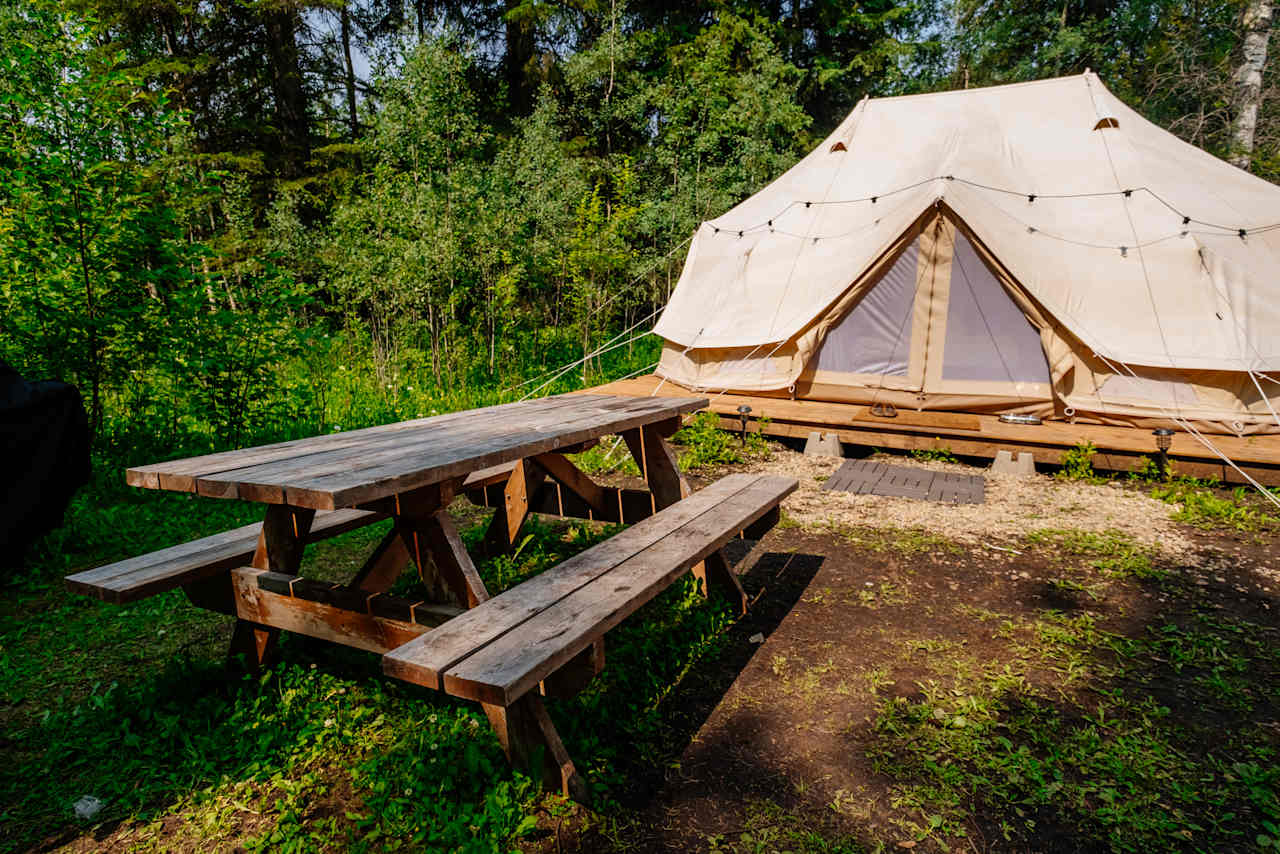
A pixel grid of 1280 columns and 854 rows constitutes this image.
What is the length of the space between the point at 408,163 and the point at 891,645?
871 cm

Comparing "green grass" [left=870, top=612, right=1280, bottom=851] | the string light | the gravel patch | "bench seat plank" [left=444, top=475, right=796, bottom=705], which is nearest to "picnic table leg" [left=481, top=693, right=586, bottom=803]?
"bench seat plank" [left=444, top=475, right=796, bottom=705]

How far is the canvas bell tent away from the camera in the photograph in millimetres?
5781

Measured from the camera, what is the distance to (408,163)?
30.4 ft

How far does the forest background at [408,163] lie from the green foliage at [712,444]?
2252 mm

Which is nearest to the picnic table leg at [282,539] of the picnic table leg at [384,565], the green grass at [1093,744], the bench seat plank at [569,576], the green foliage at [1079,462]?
the picnic table leg at [384,565]

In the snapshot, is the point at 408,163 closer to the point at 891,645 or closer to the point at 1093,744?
the point at 891,645

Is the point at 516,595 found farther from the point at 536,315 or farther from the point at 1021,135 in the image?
the point at 536,315

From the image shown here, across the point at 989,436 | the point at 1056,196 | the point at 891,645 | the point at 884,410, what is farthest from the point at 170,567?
the point at 1056,196

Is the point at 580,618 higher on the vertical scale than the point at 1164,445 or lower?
higher

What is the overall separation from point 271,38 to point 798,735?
17.6 m

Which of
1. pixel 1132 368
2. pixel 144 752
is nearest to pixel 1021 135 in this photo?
pixel 1132 368

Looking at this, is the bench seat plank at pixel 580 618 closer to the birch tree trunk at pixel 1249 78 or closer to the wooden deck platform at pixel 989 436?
the wooden deck platform at pixel 989 436

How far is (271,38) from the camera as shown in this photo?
14727 millimetres

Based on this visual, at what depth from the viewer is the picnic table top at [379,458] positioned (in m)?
1.79
